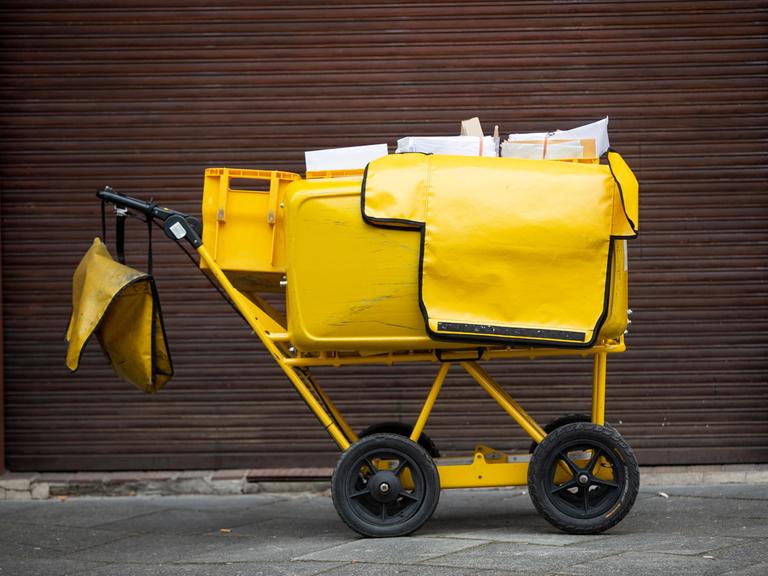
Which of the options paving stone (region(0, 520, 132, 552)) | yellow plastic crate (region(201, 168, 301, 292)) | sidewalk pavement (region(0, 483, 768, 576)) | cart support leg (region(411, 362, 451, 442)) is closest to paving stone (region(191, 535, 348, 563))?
sidewalk pavement (region(0, 483, 768, 576))

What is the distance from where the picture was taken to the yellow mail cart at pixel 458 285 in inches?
224

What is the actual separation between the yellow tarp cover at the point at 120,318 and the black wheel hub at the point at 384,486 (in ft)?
4.44

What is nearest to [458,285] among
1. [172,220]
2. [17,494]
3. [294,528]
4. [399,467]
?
[399,467]

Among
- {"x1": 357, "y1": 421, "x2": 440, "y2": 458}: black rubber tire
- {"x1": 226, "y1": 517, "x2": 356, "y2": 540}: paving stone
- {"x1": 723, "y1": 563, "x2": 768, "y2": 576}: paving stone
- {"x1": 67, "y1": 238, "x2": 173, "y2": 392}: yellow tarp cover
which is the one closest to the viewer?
{"x1": 723, "y1": 563, "x2": 768, "y2": 576}: paving stone

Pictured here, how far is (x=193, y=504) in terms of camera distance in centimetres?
768

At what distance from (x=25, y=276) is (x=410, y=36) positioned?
3.26 meters

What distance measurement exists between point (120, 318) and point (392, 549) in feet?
6.47

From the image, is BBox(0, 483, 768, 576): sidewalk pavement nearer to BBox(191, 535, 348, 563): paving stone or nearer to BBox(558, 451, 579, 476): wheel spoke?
BBox(191, 535, 348, 563): paving stone

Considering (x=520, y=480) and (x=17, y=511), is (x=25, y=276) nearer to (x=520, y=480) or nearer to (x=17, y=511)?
(x=17, y=511)

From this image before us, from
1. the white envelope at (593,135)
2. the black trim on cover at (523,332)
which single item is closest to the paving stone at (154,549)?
the black trim on cover at (523,332)

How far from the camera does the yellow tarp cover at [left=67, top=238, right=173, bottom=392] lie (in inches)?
235

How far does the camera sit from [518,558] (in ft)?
17.3

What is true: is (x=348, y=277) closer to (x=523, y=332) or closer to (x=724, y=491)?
(x=523, y=332)

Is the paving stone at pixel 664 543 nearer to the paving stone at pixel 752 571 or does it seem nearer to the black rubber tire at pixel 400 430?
the paving stone at pixel 752 571
